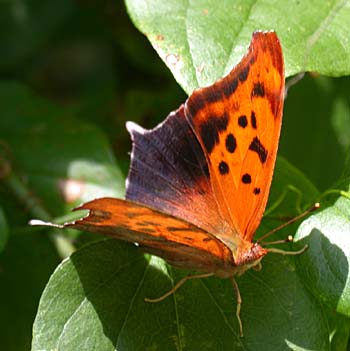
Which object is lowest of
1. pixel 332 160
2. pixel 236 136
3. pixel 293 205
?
pixel 332 160

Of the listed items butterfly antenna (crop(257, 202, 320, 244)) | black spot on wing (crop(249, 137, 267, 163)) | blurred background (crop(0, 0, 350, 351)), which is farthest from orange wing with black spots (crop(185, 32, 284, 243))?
blurred background (crop(0, 0, 350, 351))

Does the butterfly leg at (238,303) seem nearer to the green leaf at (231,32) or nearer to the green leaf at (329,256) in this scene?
the green leaf at (329,256)

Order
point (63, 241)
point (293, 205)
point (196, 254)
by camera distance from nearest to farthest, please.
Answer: point (196, 254) < point (293, 205) < point (63, 241)

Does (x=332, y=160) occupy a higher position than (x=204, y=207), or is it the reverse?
(x=204, y=207)

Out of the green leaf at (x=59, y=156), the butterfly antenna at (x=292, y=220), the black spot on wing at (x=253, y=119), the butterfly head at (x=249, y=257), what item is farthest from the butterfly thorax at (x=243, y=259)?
the green leaf at (x=59, y=156)

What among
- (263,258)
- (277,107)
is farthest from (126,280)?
(277,107)

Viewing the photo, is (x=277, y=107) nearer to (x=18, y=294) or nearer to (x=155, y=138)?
(x=155, y=138)

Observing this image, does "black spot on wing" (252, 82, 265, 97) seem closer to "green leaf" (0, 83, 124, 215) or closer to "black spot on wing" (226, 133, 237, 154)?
"black spot on wing" (226, 133, 237, 154)
